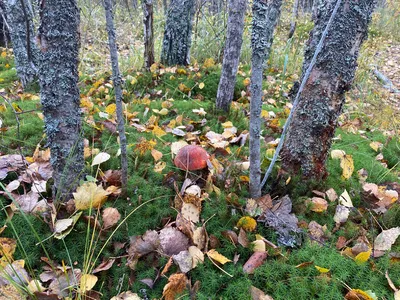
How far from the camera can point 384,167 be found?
8.59 feet

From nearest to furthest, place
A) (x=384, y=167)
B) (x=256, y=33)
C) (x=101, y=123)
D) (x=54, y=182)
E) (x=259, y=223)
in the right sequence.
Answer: (x=256, y=33) < (x=259, y=223) < (x=54, y=182) < (x=384, y=167) < (x=101, y=123)

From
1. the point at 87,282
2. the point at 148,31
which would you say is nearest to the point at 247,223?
the point at 87,282

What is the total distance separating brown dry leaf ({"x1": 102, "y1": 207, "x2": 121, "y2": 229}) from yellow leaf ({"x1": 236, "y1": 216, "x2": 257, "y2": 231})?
71 cm

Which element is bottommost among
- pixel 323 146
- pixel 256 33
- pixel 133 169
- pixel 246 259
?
pixel 246 259

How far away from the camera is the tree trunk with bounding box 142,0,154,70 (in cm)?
387

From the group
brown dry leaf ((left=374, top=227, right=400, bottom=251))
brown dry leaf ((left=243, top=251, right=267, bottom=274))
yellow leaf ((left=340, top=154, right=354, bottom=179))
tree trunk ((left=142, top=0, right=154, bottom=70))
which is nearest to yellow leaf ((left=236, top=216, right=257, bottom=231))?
brown dry leaf ((left=243, top=251, right=267, bottom=274))

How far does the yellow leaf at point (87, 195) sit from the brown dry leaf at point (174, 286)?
65 cm

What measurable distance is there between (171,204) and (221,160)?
23.5 inches

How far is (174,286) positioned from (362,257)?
3.07ft

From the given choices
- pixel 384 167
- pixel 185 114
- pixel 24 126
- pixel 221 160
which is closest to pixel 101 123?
pixel 24 126

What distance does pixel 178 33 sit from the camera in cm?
470

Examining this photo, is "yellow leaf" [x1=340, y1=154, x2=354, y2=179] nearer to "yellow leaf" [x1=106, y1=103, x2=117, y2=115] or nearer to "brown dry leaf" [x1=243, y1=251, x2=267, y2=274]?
"brown dry leaf" [x1=243, y1=251, x2=267, y2=274]

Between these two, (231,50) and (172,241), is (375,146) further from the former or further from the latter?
(172,241)

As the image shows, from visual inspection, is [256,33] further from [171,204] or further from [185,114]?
[185,114]
